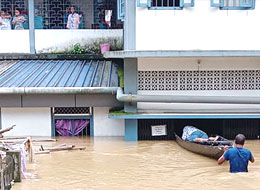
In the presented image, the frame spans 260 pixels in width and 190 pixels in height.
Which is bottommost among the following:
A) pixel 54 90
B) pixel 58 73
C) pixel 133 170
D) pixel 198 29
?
pixel 133 170

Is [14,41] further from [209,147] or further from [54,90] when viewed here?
[209,147]

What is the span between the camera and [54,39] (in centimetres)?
1634

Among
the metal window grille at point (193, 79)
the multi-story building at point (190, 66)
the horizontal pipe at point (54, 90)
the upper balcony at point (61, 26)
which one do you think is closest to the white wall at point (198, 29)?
the multi-story building at point (190, 66)

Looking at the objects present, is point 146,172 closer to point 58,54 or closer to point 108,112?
point 108,112

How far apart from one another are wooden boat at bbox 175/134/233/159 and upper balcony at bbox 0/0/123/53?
5.93 meters

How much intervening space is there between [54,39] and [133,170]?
811 centimetres

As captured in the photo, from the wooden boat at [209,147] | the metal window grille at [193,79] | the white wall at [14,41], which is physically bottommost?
the wooden boat at [209,147]

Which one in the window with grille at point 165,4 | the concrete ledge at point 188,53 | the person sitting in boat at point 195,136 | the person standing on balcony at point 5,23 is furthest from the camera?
the person standing on balcony at point 5,23

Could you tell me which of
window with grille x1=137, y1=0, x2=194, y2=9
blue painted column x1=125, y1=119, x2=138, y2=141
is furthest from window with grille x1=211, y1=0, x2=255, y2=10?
blue painted column x1=125, y1=119, x2=138, y2=141

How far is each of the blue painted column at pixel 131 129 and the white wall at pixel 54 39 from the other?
14.4ft

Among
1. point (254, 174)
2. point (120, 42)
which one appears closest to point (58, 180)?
point (254, 174)

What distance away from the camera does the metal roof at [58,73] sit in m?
13.3

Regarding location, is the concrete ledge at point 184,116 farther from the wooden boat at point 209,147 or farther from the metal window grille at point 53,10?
the metal window grille at point 53,10

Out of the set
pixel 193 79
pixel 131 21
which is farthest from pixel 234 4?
pixel 131 21
